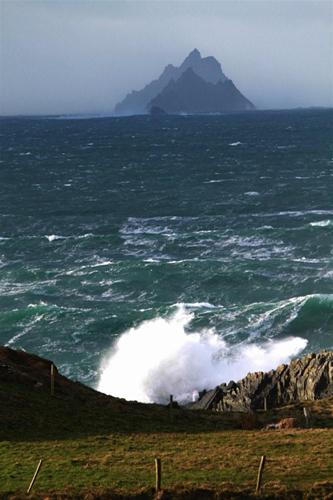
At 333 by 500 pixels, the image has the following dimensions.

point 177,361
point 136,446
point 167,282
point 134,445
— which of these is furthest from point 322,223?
point 136,446

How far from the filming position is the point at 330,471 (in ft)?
103

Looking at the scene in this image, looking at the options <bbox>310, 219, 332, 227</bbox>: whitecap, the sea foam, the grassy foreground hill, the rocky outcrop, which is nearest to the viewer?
the grassy foreground hill

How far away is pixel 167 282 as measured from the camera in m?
80.9

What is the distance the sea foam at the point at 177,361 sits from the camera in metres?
61.3

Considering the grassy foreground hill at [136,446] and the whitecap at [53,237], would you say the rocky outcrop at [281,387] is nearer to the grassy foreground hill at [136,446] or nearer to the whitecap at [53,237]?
the grassy foreground hill at [136,446]

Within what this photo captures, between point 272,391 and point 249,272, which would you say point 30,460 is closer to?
point 272,391

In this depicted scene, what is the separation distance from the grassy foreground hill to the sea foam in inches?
608

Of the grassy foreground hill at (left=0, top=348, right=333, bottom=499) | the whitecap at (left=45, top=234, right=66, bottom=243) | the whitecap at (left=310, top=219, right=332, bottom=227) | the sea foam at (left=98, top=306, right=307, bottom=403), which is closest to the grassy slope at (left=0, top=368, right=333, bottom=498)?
the grassy foreground hill at (left=0, top=348, right=333, bottom=499)

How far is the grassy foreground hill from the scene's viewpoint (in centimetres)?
2897

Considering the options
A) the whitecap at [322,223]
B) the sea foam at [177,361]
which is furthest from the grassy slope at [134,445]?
the whitecap at [322,223]

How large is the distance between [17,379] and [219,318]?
3038cm

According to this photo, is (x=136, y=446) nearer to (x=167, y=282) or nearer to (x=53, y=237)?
(x=167, y=282)

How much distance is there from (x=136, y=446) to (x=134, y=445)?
0.21 meters

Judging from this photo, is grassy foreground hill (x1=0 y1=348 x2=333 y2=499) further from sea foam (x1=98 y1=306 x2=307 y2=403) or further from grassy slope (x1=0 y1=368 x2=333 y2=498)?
sea foam (x1=98 y1=306 x2=307 y2=403)
